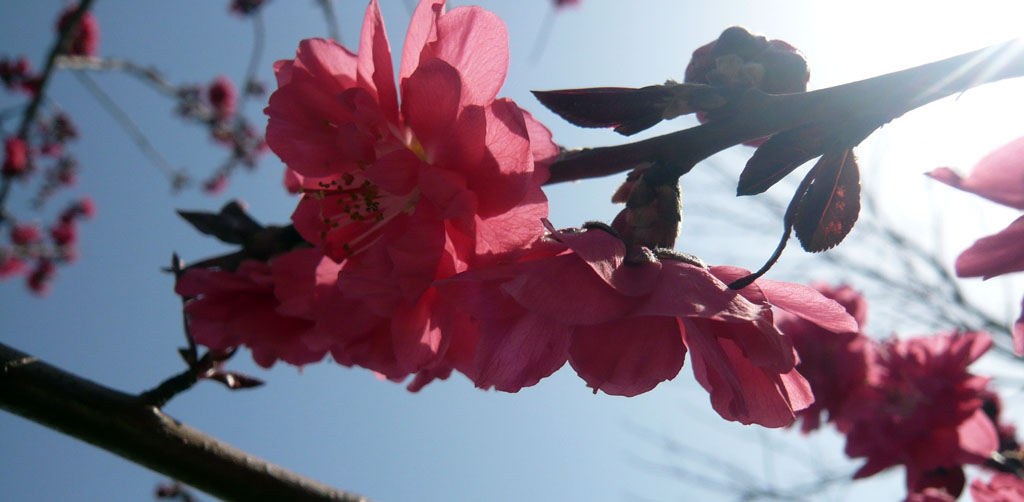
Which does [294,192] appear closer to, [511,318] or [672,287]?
[511,318]

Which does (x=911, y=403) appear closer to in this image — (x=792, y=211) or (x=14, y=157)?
(x=792, y=211)

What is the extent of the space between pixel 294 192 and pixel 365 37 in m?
0.25

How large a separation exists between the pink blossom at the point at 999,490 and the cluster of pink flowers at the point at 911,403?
0.14m

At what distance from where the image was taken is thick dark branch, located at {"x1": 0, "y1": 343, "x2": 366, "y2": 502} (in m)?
0.76

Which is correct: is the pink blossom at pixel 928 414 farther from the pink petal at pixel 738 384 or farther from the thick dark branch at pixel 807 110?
the thick dark branch at pixel 807 110

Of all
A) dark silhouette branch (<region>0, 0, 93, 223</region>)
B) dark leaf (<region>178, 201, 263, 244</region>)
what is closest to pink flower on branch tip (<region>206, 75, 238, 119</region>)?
dark silhouette branch (<region>0, 0, 93, 223</region>)

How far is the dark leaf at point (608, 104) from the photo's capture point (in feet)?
1.62

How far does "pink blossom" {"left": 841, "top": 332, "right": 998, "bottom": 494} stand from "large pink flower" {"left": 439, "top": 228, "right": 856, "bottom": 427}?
3.31 feet

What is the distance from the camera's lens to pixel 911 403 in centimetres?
133

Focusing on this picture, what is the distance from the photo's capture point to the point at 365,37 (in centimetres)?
61

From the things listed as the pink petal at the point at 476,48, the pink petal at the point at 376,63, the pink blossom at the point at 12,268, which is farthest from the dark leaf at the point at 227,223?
the pink blossom at the point at 12,268

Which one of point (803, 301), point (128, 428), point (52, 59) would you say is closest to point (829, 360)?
point (803, 301)

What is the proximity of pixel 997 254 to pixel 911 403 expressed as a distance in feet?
3.34

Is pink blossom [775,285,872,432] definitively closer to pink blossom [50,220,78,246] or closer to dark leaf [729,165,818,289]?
dark leaf [729,165,818,289]
